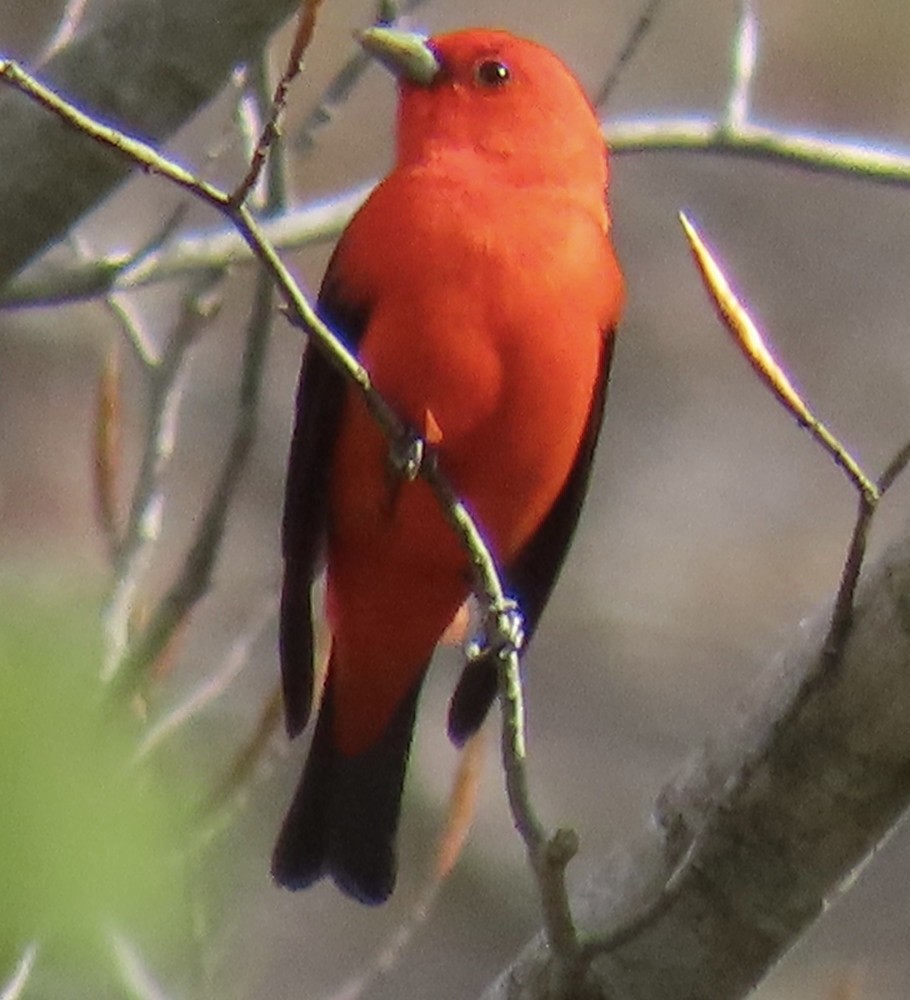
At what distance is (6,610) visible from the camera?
1.19 metres

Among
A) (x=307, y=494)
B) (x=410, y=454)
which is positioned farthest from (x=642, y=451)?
(x=410, y=454)

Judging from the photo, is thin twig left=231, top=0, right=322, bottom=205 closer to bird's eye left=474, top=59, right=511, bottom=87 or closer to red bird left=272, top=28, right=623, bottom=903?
red bird left=272, top=28, right=623, bottom=903

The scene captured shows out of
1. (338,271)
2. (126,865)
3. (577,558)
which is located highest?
(577,558)

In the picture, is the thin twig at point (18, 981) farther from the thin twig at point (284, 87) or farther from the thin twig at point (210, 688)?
the thin twig at point (284, 87)

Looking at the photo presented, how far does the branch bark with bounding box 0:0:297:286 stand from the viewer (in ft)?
7.54

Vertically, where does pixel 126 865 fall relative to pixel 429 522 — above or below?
below

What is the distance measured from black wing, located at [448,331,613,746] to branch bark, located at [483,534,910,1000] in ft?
2.15

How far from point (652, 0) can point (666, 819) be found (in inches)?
43.2

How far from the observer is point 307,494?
96.9 inches

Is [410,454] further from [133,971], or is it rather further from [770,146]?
[770,146]

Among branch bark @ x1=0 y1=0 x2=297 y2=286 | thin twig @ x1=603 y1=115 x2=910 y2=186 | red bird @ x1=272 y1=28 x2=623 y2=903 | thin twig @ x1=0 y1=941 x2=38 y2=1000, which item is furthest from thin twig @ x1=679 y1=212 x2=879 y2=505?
thin twig @ x1=603 y1=115 x2=910 y2=186

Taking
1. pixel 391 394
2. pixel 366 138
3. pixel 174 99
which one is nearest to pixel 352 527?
pixel 391 394

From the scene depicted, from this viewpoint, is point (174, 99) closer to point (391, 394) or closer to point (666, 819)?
point (391, 394)

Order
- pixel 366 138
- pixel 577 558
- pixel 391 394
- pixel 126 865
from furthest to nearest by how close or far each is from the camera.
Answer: pixel 366 138, pixel 577 558, pixel 391 394, pixel 126 865
